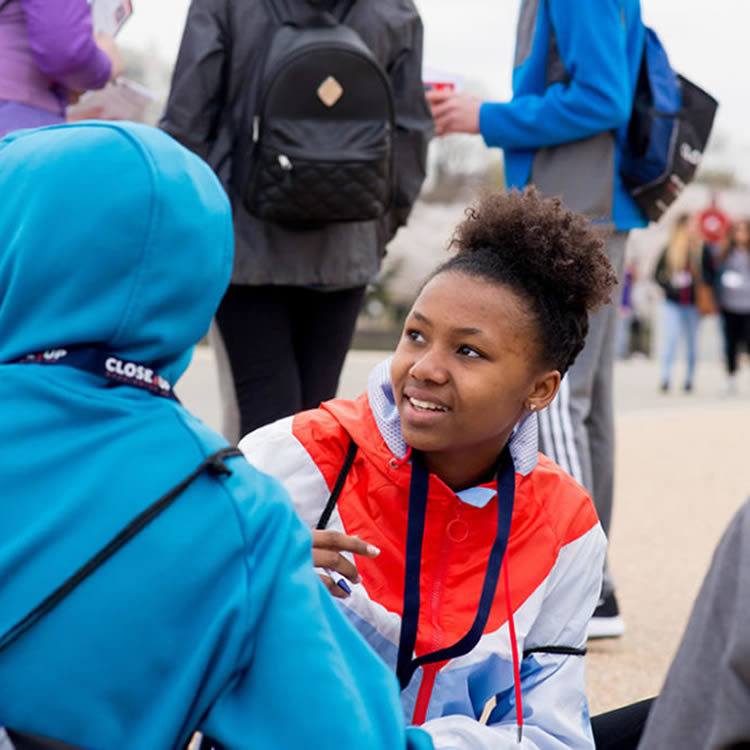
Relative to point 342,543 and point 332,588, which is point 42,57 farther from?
point 342,543

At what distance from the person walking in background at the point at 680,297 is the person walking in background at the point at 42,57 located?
10562 mm

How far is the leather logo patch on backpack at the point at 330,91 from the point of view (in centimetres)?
369

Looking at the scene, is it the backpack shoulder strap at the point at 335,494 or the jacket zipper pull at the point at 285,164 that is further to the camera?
the jacket zipper pull at the point at 285,164

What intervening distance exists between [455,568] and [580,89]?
1836 mm

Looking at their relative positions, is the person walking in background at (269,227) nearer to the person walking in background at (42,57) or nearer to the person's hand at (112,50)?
the person walking in background at (42,57)

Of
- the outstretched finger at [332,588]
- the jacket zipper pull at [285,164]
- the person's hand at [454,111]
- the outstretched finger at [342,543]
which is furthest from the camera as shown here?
the person's hand at [454,111]

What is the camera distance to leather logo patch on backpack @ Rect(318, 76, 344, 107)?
3.69 meters

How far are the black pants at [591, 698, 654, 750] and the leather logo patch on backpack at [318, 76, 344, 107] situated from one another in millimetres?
1851

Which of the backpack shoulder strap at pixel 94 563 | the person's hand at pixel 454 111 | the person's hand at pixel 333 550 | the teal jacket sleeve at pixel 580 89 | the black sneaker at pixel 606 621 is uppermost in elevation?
the teal jacket sleeve at pixel 580 89

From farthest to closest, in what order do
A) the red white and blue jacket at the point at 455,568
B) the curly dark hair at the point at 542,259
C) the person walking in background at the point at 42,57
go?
the person walking in background at the point at 42,57
the curly dark hair at the point at 542,259
the red white and blue jacket at the point at 455,568

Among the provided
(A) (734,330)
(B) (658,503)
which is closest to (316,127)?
(B) (658,503)

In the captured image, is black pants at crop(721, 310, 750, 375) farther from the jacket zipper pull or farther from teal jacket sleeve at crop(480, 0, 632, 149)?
the jacket zipper pull

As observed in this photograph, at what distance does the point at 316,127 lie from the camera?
12.2ft

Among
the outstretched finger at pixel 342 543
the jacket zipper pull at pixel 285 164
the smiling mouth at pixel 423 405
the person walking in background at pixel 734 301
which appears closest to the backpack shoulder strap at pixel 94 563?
the outstretched finger at pixel 342 543
